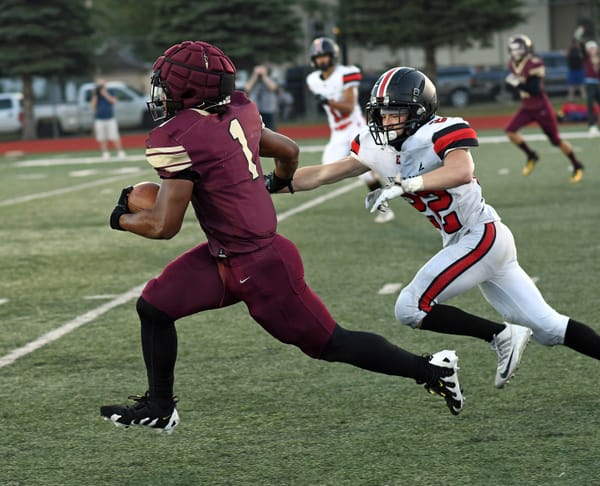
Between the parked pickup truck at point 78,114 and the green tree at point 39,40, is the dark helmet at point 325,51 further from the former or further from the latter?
the green tree at point 39,40

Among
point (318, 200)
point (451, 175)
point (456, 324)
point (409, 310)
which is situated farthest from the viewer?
point (318, 200)

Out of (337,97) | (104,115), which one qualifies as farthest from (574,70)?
(337,97)

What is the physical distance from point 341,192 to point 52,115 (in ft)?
68.4

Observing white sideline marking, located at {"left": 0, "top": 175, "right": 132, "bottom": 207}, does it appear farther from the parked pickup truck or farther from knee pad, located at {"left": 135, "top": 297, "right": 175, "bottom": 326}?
the parked pickup truck

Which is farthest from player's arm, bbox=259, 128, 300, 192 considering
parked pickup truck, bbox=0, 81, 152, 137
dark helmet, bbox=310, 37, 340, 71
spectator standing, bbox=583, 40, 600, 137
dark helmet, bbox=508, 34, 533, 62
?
parked pickup truck, bbox=0, 81, 152, 137

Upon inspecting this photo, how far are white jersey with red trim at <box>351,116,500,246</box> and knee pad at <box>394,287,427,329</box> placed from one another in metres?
0.32

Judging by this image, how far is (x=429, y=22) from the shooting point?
34125mm

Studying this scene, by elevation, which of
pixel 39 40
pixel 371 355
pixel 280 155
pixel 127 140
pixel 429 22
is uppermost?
pixel 280 155

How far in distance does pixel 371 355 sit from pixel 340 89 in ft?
26.9

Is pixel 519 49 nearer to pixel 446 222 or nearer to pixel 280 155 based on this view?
pixel 446 222

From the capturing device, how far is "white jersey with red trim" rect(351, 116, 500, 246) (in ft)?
15.6

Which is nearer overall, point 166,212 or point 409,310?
point 166,212

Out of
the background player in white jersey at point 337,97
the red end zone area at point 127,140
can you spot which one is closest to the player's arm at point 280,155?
the background player in white jersey at point 337,97

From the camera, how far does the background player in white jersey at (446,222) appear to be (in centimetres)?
480
